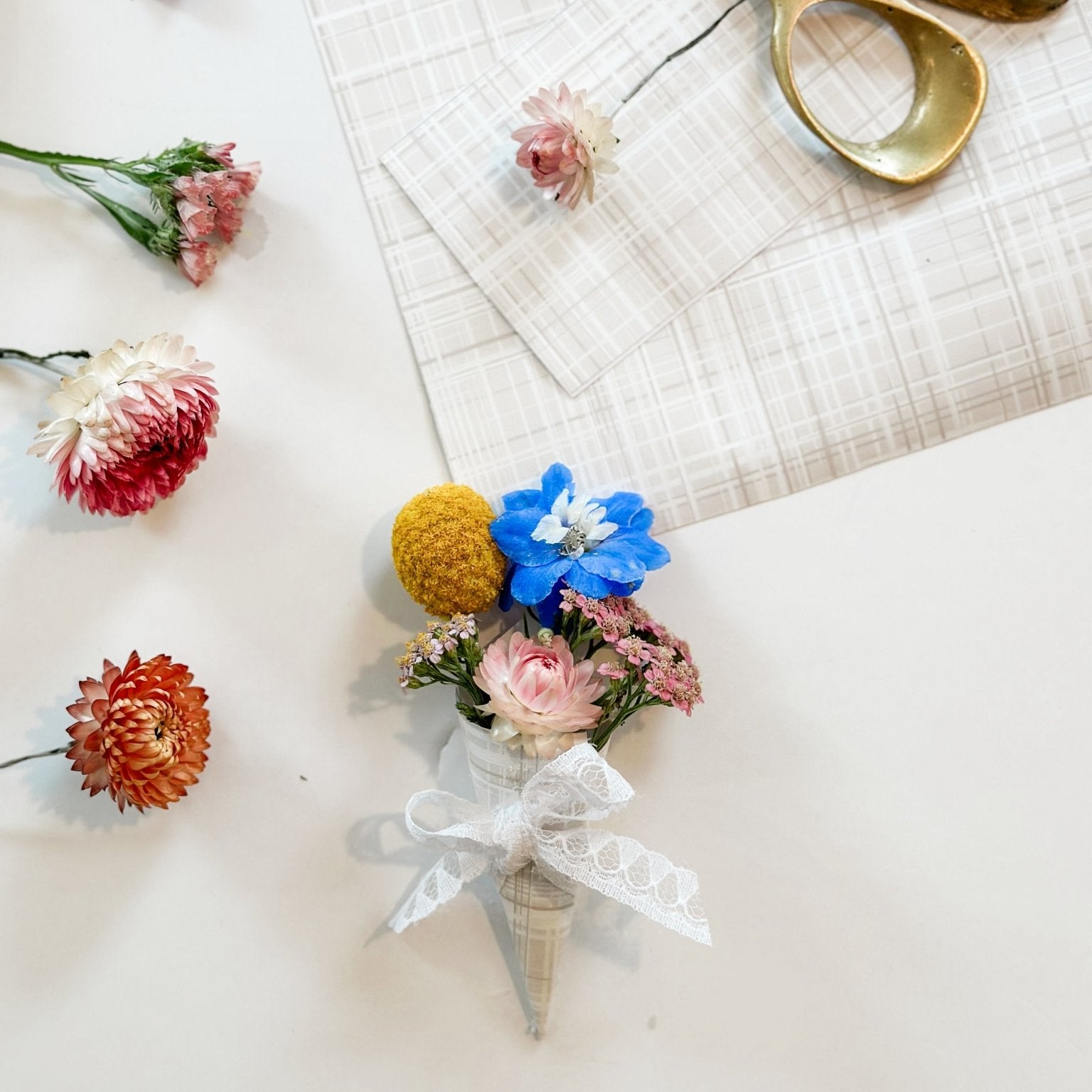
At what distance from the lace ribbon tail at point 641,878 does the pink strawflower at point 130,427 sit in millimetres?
435

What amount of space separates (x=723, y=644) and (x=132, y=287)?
0.62 meters

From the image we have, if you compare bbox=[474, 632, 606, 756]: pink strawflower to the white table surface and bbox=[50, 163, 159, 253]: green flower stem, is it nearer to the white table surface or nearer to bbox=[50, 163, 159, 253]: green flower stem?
the white table surface

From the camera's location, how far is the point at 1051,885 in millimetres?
850

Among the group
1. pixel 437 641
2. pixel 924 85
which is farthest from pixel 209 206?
pixel 924 85

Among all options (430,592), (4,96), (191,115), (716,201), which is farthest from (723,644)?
(4,96)

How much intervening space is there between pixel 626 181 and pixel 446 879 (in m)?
0.62

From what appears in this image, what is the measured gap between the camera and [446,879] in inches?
31.3

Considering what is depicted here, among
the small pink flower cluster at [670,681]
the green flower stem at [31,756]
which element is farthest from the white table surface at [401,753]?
the small pink flower cluster at [670,681]

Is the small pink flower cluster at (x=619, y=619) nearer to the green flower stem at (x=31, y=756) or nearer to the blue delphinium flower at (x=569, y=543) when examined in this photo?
the blue delphinium flower at (x=569, y=543)

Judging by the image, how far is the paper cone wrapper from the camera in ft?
2.55

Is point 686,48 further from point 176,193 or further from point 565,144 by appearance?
point 176,193

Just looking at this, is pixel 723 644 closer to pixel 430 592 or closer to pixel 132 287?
pixel 430 592

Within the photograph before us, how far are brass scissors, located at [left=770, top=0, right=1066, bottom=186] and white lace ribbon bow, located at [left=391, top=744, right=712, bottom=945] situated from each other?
555 mm

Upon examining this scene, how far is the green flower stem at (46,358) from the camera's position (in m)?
0.80
